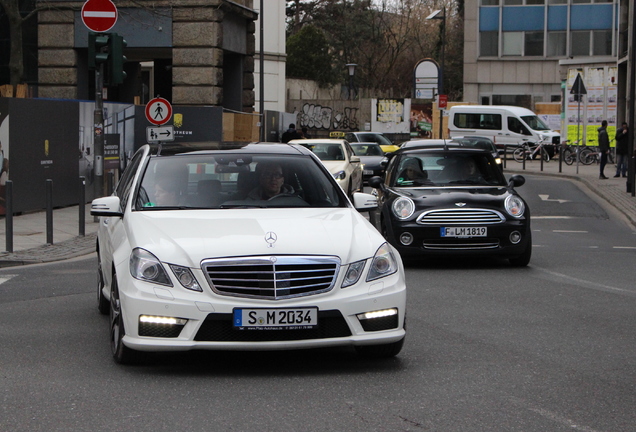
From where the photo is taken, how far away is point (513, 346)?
7.37 metres

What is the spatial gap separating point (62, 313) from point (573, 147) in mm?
38433

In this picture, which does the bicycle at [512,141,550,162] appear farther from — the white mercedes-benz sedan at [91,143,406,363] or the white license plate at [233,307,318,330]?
the white license plate at [233,307,318,330]

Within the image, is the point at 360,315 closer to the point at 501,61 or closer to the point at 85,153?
the point at 85,153

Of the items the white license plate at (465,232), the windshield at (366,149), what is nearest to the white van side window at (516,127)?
the windshield at (366,149)

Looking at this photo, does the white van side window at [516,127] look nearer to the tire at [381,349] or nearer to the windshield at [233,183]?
the windshield at [233,183]

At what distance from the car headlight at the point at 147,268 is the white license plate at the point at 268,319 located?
0.48m

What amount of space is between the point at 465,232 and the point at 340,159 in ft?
42.3

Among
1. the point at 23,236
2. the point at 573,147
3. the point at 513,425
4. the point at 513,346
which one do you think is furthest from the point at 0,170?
the point at 573,147

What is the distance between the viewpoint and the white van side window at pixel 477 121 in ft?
171

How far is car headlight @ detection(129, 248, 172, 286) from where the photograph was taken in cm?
628

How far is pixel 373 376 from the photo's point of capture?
6.36 meters

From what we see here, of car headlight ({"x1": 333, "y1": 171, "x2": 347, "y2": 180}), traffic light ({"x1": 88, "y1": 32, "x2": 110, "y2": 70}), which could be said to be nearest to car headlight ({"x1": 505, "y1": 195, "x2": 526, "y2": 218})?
traffic light ({"x1": 88, "y1": 32, "x2": 110, "y2": 70})

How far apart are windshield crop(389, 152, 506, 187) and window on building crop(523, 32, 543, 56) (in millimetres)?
54120

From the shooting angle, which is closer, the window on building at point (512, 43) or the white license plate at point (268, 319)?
the white license plate at point (268, 319)
